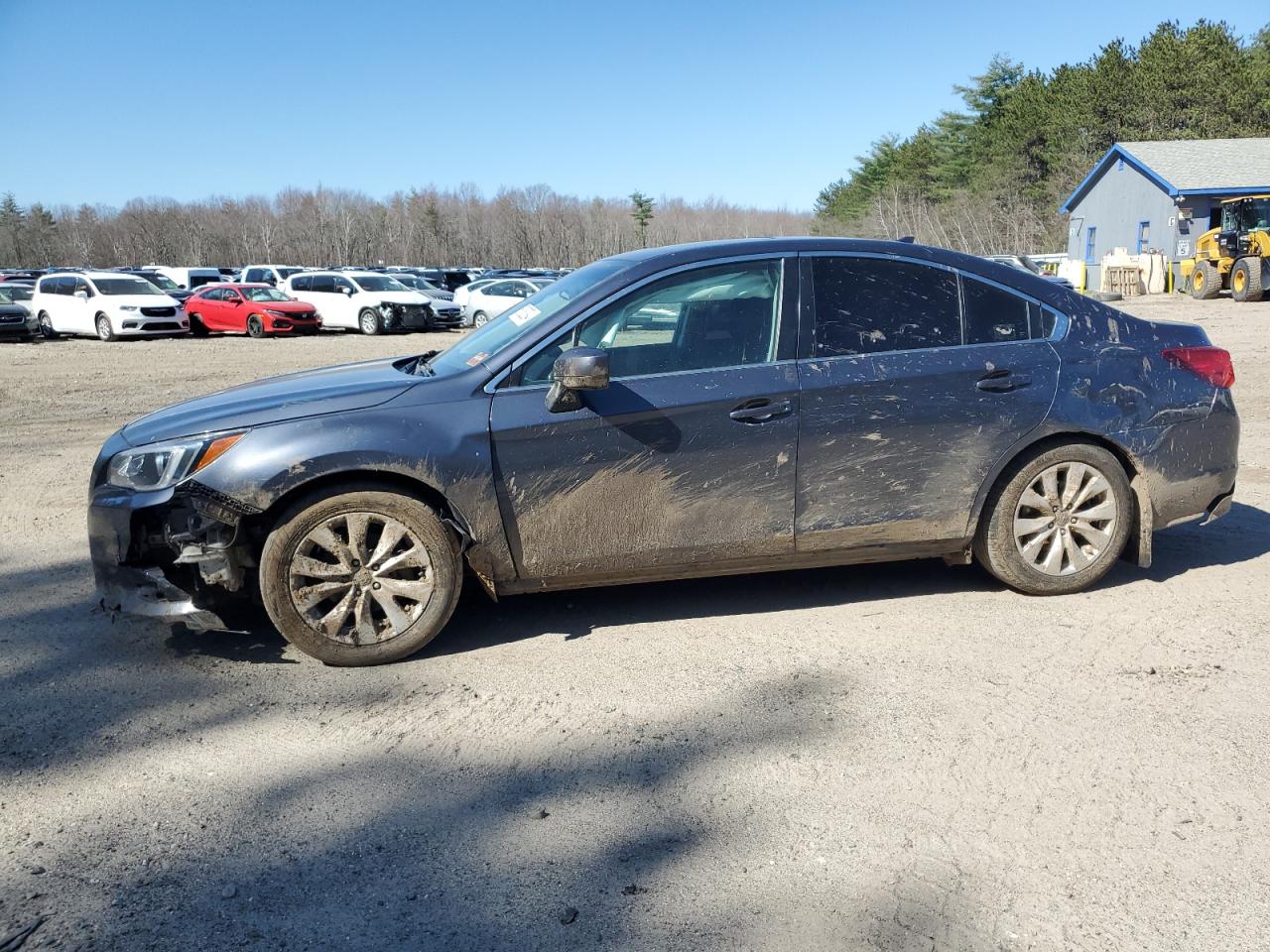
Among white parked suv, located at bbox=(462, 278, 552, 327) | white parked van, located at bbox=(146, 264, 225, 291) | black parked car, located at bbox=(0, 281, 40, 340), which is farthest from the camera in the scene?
white parked van, located at bbox=(146, 264, 225, 291)

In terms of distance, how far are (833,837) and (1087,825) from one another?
2.52 ft

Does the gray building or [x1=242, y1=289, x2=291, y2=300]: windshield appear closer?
[x1=242, y1=289, x2=291, y2=300]: windshield

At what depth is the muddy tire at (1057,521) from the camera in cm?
493

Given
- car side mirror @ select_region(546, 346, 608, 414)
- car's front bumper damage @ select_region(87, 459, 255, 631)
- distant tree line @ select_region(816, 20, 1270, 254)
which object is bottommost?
car's front bumper damage @ select_region(87, 459, 255, 631)

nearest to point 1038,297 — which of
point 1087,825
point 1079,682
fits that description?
point 1079,682

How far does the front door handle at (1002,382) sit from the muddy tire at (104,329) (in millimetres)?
26481

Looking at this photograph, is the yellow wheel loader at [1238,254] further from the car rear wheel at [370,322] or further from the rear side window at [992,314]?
the rear side window at [992,314]

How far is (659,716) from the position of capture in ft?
12.8

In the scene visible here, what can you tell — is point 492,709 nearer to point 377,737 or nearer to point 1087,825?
point 377,737

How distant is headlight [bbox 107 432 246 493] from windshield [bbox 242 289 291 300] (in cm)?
2581

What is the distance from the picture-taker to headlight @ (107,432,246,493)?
430cm

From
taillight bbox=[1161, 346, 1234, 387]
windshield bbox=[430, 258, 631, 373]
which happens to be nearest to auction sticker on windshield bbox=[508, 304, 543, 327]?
windshield bbox=[430, 258, 631, 373]

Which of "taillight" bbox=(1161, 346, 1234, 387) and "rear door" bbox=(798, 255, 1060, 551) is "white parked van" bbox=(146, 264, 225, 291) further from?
"taillight" bbox=(1161, 346, 1234, 387)

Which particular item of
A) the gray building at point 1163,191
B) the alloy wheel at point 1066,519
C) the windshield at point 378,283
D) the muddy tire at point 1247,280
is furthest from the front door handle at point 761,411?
the gray building at point 1163,191
